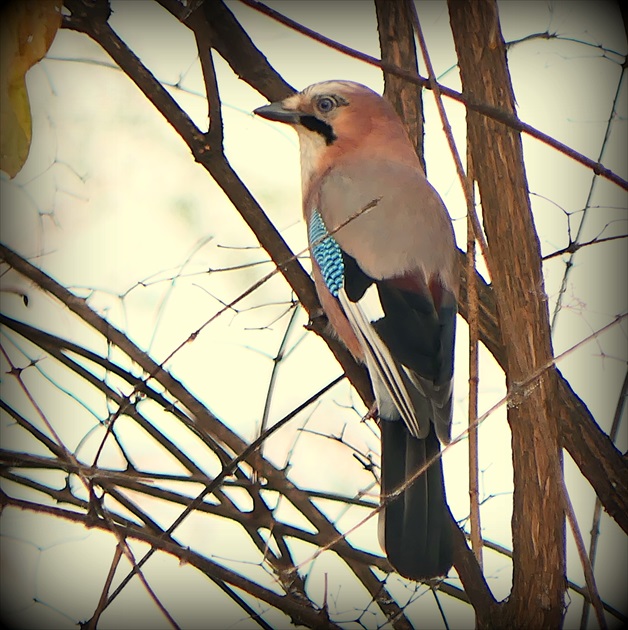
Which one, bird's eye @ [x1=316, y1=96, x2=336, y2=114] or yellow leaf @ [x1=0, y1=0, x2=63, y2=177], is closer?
yellow leaf @ [x1=0, y1=0, x2=63, y2=177]

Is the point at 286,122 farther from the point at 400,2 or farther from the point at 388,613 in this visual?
the point at 388,613

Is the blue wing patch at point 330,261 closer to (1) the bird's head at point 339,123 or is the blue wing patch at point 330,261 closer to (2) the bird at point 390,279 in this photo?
(2) the bird at point 390,279

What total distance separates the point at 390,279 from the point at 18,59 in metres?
0.91

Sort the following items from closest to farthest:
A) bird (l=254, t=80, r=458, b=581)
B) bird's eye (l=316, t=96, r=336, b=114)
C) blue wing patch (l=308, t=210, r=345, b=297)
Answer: bird (l=254, t=80, r=458, b=581), blue wing patch (l=308, t=210, r=345, b=297), bird's eye (l=316, t=96, r=336, b=114)

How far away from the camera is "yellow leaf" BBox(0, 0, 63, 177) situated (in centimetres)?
146

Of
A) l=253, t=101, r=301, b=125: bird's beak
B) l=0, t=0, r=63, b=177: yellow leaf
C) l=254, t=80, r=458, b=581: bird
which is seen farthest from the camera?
l=253, t=101, r=301, b=125: bird's beak

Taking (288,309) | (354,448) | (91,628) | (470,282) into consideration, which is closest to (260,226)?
(288,309)

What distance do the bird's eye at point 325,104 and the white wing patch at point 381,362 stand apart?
58 centimetres

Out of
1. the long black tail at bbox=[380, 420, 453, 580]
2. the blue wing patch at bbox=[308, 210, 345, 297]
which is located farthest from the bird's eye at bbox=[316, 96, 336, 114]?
the long black tail at bbox=[380, 420, 453, 580]

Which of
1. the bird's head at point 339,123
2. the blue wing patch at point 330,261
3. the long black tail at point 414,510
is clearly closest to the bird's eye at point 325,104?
the bird's head at point 339,123

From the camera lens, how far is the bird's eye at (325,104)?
7.23 feet

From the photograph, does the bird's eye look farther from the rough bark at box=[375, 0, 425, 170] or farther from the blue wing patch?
the blue wing patch

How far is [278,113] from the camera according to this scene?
2129 mm

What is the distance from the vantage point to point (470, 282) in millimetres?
1556
